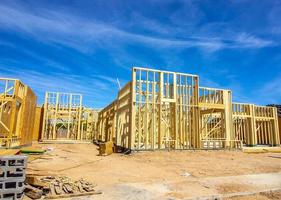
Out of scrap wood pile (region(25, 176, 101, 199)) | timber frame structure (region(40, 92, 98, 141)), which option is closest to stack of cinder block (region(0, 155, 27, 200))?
scrap wood pile (region(25, 176, 101, 199))

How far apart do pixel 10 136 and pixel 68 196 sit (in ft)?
33.9

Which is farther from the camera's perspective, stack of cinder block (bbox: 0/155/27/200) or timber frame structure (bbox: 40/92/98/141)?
timber frame structure (bbox: 40/92/98/141)

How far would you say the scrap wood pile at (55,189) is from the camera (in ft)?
16.8

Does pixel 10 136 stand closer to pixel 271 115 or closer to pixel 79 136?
pixel 79 136

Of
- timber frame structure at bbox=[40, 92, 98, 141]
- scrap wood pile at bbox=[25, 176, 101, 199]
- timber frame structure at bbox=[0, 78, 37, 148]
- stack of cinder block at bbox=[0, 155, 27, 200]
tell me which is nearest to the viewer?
stack of cinder block at bbox=[0, 155, 27, 200]

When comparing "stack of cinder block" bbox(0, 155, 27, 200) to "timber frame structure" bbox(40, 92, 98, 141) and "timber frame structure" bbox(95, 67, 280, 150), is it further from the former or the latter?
"timber frame structure" bbox(40, 92, 98, 141)

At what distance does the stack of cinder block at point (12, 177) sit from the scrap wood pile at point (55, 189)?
294mm

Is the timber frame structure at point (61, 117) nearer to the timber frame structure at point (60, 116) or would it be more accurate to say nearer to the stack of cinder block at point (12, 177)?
the timber frame structure at point (60, 116)

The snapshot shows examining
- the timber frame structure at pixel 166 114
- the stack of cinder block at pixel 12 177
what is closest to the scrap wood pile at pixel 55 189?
the stack of cinder block at pixel 12 177

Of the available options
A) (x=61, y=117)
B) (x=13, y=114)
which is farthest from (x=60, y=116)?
(x=13, y=114)

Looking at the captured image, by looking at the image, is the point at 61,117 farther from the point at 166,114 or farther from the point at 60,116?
the point at 166,114

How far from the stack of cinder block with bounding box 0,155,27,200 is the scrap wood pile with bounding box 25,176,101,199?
294 millimetres

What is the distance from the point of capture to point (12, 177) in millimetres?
4918

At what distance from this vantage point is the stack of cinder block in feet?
15.7
